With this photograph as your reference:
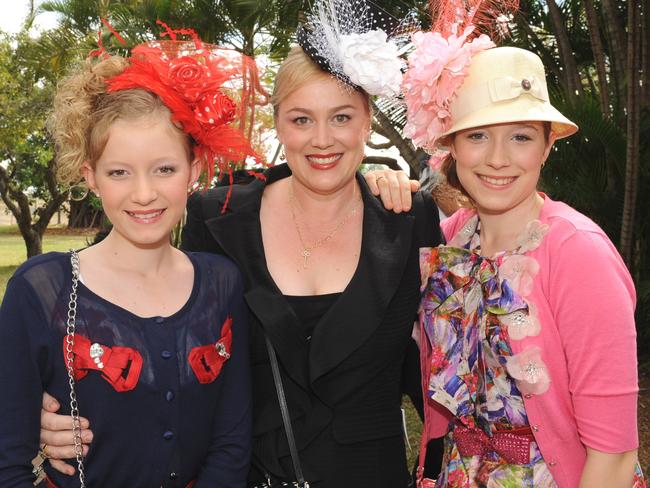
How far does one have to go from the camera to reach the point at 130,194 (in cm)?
200

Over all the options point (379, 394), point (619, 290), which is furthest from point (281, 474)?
point (619, 290)

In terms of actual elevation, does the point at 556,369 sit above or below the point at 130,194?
below

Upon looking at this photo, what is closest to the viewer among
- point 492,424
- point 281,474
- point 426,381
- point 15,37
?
point 492,424

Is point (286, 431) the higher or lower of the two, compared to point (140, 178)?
lower

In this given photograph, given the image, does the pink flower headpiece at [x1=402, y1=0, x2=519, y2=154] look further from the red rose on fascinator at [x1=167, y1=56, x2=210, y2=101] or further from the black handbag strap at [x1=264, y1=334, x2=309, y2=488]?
the black handbag strap at [x1=264, y1=334, x2=309, y2=488]

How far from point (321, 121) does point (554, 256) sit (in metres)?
1.00

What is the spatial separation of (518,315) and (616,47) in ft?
21.1

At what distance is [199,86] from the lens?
2.14 meters

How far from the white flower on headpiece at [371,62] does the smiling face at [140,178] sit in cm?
74

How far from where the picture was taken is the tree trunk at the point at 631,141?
241 inches

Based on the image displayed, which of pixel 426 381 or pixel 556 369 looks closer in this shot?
pixel 556 369

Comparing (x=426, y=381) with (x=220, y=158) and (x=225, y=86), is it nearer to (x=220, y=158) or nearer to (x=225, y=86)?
(x=220, y=158)

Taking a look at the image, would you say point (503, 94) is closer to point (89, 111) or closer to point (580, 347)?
point (580, 347)

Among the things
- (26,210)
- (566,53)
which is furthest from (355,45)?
(26,210)
